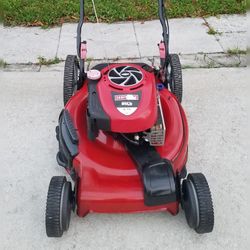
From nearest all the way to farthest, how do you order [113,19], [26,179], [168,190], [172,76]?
[168,190] → [26,179] → [172,76] → [113,19]

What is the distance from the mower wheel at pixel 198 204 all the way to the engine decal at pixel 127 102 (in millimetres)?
357

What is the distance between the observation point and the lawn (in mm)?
3275

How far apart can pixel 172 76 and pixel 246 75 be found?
68 cm

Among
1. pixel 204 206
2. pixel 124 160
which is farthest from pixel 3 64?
pixel 204 206

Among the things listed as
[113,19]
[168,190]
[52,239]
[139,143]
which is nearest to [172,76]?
[139,143]

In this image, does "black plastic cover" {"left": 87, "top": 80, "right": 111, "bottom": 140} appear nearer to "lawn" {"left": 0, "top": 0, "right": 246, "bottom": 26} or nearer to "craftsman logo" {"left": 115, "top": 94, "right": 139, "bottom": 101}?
"craftsman logo" {"left": 115, "top": 94, "right": 139, "bottom": 101}

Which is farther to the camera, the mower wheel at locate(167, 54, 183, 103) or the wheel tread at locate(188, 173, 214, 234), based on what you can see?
the mower wheel at locate(167, 54, 183, 103)

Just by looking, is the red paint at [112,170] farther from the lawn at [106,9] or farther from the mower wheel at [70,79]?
the lawn at [106,9]

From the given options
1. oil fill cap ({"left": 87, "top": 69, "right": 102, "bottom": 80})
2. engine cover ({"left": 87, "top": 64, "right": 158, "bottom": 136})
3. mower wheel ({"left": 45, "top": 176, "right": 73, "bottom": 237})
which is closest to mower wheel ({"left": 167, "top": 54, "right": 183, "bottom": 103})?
engine cover ({"left": 87, "top": 64, "right": 158, "bottom": 136})

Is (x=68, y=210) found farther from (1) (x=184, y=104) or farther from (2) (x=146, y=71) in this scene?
(1) (x=184, y=104)

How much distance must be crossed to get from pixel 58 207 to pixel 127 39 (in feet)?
5.68

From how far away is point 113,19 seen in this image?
3277 mm

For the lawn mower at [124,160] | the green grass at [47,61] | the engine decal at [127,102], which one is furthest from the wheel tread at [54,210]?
the green grass at [47,61]

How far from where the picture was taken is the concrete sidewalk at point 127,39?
9.56 feet
